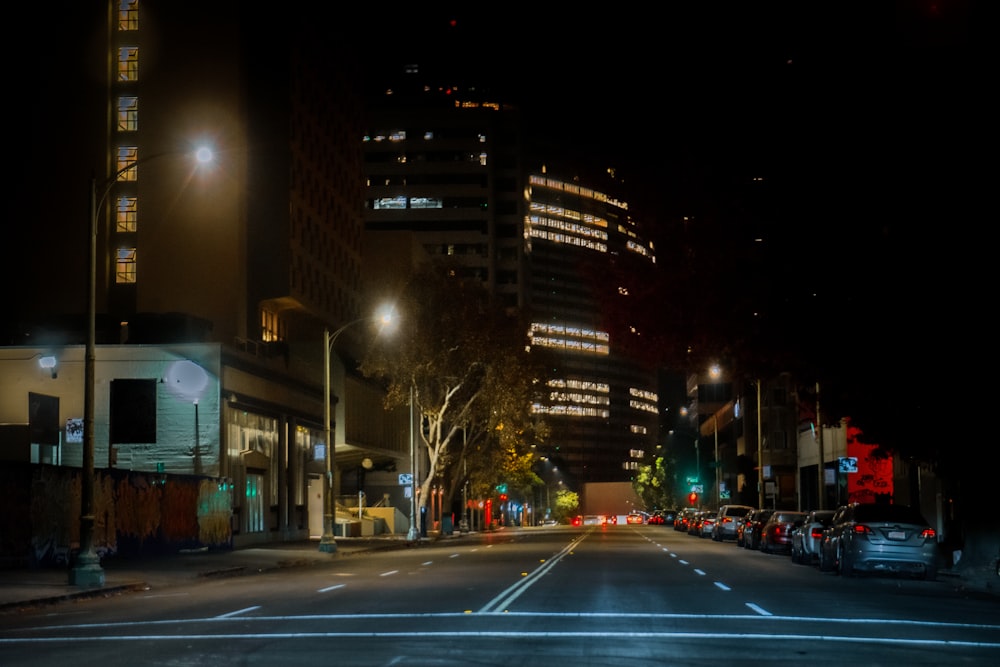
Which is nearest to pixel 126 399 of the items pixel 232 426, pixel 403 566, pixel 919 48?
pixel 232 426

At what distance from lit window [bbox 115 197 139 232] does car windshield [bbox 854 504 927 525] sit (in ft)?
157

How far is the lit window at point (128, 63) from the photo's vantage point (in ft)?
220

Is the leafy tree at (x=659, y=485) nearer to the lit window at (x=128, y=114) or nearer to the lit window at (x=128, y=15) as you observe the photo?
the lit window at (x=128, y=114)

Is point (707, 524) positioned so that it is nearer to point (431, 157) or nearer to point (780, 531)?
point (780, 531)

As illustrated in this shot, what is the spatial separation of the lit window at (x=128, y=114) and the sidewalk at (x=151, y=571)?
2772 cm

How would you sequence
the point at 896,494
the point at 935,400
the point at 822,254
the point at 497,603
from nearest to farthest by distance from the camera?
the point at 497,603
the point at 822,254
the point at 935,400
the point at 896,494

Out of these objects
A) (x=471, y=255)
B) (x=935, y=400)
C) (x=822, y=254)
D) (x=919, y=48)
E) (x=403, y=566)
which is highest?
(x=471, y=255)

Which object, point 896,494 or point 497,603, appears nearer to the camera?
point 497,603

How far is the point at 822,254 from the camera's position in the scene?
23406mm

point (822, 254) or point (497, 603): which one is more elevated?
point (822, 254)

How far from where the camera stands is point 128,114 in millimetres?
67062

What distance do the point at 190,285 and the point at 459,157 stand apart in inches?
3626

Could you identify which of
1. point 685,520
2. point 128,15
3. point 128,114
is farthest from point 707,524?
point 128,15

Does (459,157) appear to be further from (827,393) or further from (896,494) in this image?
(827,393)
